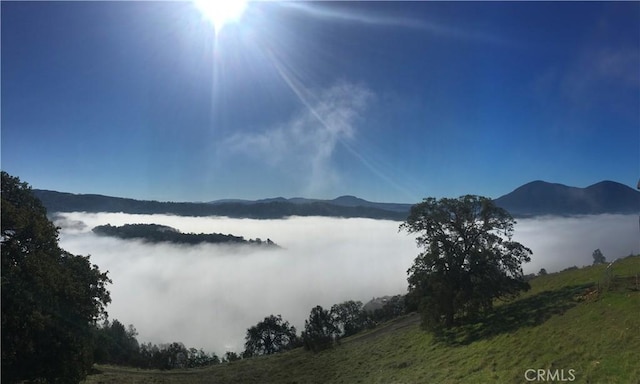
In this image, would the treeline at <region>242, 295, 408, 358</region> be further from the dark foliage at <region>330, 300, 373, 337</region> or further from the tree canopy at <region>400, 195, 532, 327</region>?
the tree canopy at <region>400, 195, 532, 327</region>

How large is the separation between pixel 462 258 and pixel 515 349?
14170 mm

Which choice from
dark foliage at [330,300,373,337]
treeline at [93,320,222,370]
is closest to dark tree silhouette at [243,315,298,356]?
treeline at [93,320,222,370]

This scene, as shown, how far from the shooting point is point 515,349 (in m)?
24.4

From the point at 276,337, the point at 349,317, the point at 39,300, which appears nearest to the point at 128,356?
the point at 276,337

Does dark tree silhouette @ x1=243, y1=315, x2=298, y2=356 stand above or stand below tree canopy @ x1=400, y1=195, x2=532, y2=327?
below

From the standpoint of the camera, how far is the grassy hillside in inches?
754

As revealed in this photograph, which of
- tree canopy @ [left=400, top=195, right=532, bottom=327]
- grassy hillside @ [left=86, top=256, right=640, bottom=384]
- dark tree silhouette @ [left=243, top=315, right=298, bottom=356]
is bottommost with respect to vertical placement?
dark tree silhouette @ [left=243, top=315, right=298, bottom=356]

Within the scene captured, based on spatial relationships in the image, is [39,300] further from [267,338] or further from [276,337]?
[276,337]

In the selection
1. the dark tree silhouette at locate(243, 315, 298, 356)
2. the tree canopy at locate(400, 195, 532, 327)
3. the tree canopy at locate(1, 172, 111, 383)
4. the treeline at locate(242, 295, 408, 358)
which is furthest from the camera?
the dark tree silhouette at locate(243, 315, 298, 356)

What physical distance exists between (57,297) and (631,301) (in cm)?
3415

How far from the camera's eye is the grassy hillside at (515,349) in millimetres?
19141

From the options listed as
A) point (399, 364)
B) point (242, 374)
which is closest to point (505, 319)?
point (399, 364)

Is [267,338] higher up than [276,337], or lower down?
lower down

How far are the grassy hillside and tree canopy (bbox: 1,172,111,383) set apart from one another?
1320 cm
